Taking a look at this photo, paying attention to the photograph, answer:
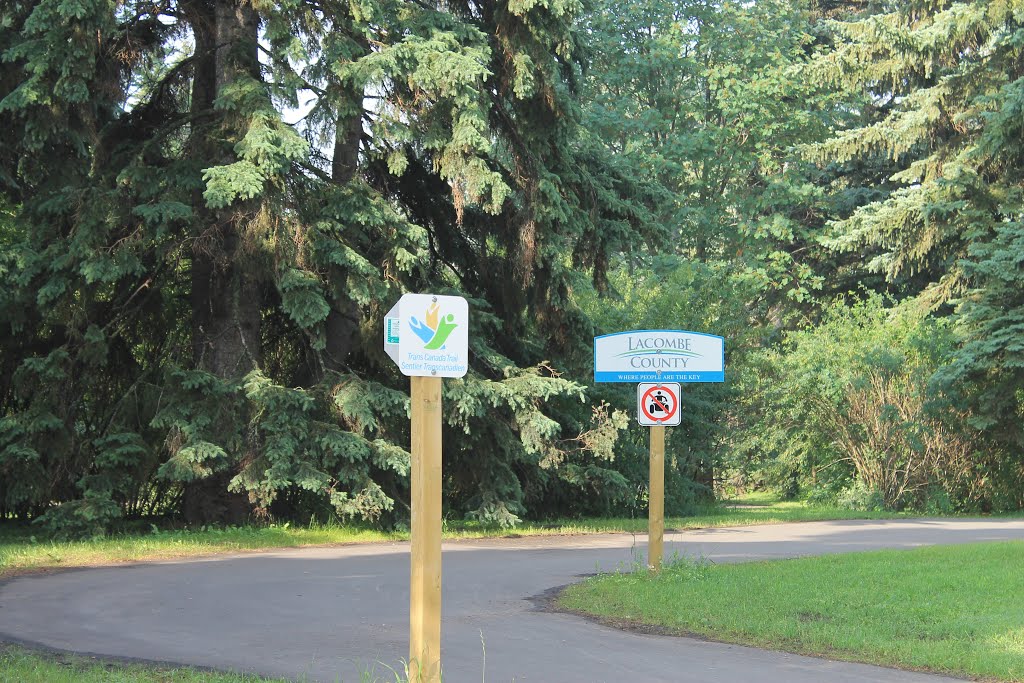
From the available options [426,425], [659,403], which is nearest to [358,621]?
[659,403]

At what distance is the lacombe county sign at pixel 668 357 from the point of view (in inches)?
543

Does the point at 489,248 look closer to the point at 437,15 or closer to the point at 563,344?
the point at 563,344

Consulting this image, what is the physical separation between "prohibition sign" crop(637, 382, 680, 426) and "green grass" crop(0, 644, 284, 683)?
673cm

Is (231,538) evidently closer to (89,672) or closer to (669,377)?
(669,377)

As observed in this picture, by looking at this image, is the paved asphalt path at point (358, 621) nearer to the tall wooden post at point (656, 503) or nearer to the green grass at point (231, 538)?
the green grass at point (231, 538)

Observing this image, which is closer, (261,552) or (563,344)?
(261,552)

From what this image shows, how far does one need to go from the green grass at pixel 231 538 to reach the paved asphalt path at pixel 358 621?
862mm

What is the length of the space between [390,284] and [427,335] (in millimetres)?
11993

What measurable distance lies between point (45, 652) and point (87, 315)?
1025 cm

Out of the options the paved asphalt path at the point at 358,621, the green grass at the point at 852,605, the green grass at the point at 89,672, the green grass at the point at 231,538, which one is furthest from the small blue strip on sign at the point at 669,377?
the green grass at the point at 89,672

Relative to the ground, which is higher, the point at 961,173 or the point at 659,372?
the point at 961,173

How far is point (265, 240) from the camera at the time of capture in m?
17.7

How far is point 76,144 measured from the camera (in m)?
18.2

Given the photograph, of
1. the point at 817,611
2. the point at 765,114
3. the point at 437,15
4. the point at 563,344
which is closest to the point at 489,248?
the point at 563,344
